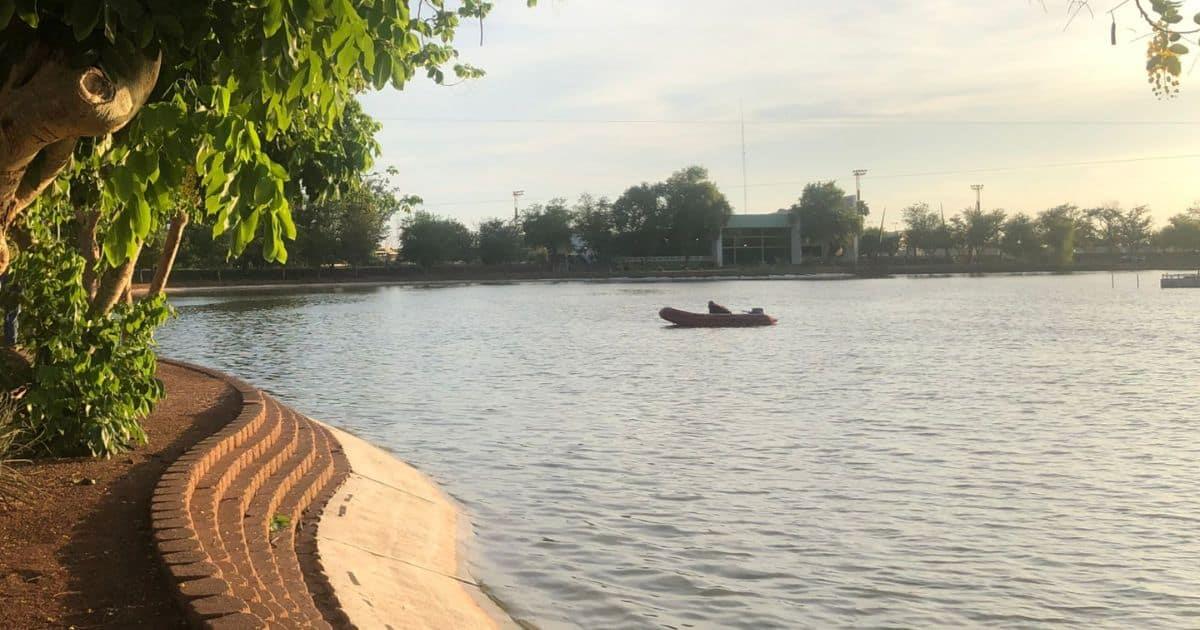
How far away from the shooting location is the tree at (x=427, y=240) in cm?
11469

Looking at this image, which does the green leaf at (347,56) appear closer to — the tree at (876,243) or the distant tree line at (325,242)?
the distant tree line at (325,242)

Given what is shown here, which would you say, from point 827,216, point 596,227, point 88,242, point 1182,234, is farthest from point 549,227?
point 88,242

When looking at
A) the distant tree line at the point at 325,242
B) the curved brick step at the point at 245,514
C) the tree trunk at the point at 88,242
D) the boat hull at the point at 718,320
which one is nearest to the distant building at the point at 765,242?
the distant tree line at the point at 325,242

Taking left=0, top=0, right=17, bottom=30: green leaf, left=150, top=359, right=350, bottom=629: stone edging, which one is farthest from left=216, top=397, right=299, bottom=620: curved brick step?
left=0, top=0, right=17, bottom=30: green leaf

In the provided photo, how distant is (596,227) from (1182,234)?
268 feet

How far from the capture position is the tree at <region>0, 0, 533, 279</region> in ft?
12.5

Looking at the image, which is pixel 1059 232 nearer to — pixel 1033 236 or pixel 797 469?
pixel 1033 236

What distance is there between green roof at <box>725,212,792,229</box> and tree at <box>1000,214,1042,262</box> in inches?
1261

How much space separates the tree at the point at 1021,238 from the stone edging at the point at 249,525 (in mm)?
141512

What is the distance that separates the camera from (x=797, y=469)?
44.5ft

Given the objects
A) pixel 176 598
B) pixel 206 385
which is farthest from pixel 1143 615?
pixel 206 385

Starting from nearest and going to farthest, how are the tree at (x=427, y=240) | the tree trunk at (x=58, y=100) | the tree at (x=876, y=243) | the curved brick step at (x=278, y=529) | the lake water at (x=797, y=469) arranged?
the tree trunk at (x=58, y=100) → the curved brick step at (x=278, y=529) → the lake water at (x=797, y=469) → the tree at (x=427, y=240) → the tree at (x=876, y=243)

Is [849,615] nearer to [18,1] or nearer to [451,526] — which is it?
[451,526]

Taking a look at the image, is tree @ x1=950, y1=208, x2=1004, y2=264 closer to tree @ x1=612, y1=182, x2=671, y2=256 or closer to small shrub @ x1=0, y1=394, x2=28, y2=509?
tree @ x1=612, y1=182, x2=671, y2=256
